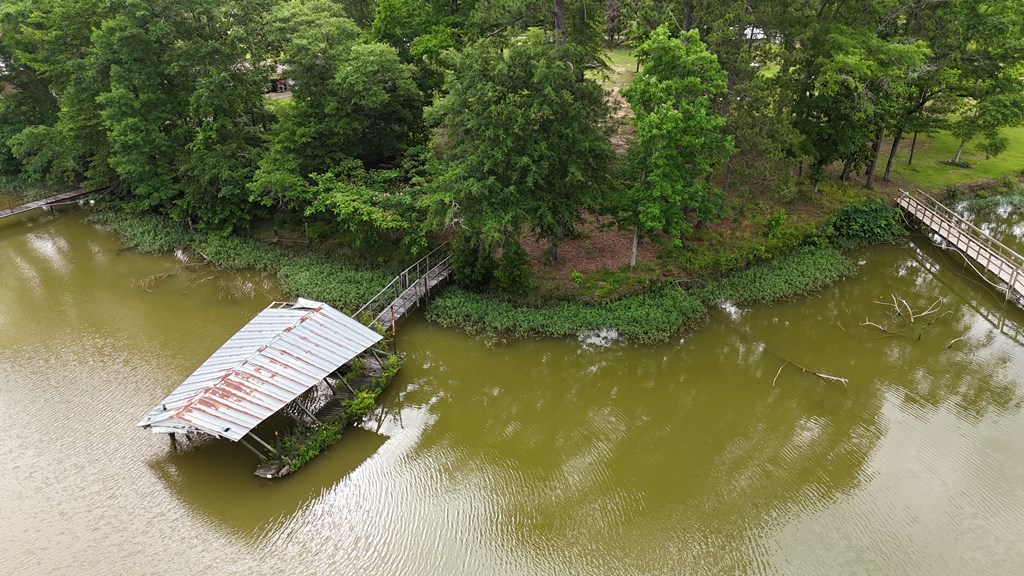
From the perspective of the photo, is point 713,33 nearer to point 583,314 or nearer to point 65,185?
point 583,314

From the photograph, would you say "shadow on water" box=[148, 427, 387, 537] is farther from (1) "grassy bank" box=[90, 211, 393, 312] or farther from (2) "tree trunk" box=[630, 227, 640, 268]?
(2) "tree trunk" box=[630, 227, 640, 268]

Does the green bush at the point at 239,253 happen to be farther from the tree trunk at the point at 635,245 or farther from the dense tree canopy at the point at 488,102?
the tree trunk at the point at 635,245

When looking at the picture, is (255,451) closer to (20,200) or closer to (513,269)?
(513,269)

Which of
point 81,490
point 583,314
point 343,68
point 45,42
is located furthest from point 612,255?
point 45,42

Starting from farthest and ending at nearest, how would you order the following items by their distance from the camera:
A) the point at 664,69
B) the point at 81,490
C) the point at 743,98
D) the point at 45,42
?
1. the point at 45,42
2. the point at 743,98
3. the point at 664,69
4. the point at 81,490

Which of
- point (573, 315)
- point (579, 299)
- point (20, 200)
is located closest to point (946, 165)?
point (579, 299)

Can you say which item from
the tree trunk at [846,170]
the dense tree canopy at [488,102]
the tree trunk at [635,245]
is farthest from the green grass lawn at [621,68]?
the tree trunk at [635,245]
